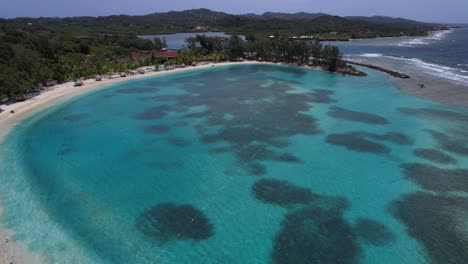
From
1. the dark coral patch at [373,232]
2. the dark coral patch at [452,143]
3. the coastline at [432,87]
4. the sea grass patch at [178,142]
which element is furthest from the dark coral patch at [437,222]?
the coastline at [432,87]

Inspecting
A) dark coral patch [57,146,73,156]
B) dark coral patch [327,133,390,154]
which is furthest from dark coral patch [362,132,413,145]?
dark coral patch [57,146,73,156]

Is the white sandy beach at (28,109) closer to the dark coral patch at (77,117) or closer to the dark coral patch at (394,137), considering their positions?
the dark coral patch at (77,117)

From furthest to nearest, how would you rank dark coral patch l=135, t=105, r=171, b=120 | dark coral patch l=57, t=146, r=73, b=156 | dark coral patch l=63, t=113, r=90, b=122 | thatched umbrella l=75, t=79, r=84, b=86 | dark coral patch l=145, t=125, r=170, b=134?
thatched umbrella l=75, t=79, r=84, b=86 → dark coral patch l=135, t=105, r=171, b=120 → dark coral patch l=63, t=113, r=90, b=122 → dark coral patch l=145, t=125, r=170, b=134 → dark coral patch l=57, t=146, r=73, b=156

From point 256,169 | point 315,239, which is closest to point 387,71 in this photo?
point 256,169

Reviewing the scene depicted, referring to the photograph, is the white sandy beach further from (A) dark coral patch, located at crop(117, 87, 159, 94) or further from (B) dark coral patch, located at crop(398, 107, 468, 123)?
(B) dark coral patch, located at crop(398, 107, 468, 123)

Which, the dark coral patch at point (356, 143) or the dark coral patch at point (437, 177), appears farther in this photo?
the dark coral patch at point (356, 143)

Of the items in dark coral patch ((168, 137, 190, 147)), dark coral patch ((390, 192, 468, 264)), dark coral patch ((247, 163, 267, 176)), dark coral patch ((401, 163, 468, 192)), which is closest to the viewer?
dark coral patch ((390, 192, 468, 264))
